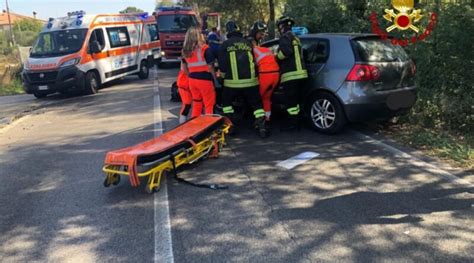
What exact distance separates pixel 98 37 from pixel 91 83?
1529 mm

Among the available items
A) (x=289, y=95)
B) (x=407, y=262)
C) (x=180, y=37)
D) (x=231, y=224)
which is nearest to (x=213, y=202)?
(x=231, y=224)

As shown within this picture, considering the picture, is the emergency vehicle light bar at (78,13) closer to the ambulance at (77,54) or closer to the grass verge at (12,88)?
the ambulance at (77,54)

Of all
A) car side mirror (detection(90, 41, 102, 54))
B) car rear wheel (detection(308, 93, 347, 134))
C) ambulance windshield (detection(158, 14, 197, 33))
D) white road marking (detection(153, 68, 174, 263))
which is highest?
ambulance windshield (detection(158, 14, 197, 33))

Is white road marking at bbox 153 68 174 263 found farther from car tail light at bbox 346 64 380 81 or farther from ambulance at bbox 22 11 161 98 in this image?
ambulance at bbox 22 11 161 98

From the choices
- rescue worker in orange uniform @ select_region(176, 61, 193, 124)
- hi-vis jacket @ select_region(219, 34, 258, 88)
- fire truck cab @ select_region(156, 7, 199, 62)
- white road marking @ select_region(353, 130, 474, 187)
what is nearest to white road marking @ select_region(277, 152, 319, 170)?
white road marking @ select_region(353, 130, 474, 187)

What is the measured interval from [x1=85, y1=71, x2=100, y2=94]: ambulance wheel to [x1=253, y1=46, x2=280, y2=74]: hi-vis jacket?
878 cm

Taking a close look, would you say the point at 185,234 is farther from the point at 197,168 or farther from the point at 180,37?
the point at 180,37

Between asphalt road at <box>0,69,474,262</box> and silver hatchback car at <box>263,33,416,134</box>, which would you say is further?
silver hatchback car at <box>263,33,416,134</box>

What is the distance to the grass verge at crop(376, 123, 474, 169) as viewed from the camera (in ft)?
18.7

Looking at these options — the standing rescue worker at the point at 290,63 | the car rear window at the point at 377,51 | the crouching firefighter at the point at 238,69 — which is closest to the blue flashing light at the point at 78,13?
the crouching firefighter at the point at 238,69

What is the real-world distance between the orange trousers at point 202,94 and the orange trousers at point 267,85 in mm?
788

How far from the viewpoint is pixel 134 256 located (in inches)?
142

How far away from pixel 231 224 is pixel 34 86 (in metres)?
12.0

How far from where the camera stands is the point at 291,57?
691 cm
